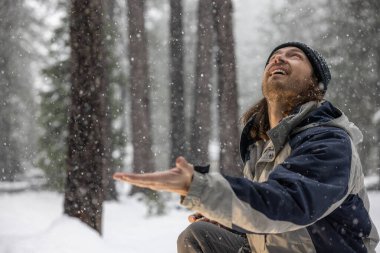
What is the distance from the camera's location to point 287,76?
280 cm

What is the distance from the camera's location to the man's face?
278 cm

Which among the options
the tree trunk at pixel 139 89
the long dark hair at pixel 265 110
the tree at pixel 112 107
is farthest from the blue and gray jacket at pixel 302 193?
the tree at pixel 112 107

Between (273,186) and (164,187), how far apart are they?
0.44m

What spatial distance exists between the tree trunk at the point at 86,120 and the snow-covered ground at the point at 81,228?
0.31 m

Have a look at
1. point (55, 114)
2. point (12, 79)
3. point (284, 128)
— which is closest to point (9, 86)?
point (12, 79)

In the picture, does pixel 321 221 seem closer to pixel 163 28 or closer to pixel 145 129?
pixel 145 129

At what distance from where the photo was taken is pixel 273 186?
5.66 ft

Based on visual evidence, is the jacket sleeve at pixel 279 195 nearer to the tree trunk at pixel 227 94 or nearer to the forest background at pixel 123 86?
the forest background at pixel 123 86

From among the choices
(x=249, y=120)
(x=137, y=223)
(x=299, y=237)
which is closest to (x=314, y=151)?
(x=299, y=237)

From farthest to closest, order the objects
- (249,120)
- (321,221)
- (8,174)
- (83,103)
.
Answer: (8,174), (83,103), (249,120), (321,221)

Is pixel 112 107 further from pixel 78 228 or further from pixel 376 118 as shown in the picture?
pixel 78 228

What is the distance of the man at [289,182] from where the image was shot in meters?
1.65

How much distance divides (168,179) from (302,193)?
1.79 ft

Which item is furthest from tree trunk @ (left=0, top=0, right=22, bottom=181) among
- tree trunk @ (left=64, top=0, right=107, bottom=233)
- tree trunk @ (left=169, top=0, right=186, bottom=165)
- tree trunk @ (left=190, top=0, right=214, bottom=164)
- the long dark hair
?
the long dark hair
